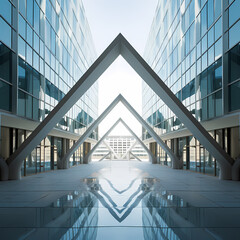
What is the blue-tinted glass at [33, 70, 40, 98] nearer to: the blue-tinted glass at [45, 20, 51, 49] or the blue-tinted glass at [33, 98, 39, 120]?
the blue-tinted glass at [33, 98, 39, 120]

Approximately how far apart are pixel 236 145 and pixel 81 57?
2673cm

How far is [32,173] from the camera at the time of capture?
21078 mm

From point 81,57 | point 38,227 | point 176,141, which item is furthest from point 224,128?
point 81,57

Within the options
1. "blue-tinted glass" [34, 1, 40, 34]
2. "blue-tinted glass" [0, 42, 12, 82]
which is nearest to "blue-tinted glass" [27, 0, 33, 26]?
"blue-tinted glass" [34, 1, 40, 34]

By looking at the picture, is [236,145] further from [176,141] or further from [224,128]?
[176,141]

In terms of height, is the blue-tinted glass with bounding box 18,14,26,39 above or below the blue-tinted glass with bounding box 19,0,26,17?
below

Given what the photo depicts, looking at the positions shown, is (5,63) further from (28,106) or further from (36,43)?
(36,43)

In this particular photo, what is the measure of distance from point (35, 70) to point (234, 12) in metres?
14.2

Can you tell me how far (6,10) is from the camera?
14820mm

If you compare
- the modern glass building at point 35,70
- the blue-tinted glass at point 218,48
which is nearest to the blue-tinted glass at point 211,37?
the blue-tinted glass at point 218,48

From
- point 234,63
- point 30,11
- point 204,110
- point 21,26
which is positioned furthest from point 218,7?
point 21,26

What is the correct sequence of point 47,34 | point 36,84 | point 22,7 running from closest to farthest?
point 22,7 < point 36,84 < point 47,34

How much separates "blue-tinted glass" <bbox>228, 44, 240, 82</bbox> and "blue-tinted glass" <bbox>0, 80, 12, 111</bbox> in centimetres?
1348

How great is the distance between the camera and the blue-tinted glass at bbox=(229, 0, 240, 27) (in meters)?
14.8
